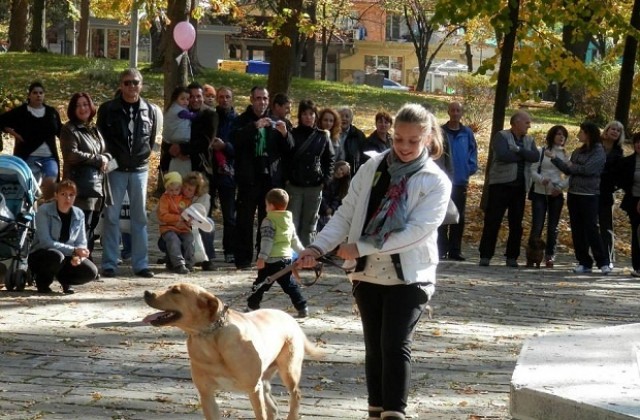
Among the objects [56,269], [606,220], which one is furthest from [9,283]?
[606,220]

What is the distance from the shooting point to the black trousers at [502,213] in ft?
54.2

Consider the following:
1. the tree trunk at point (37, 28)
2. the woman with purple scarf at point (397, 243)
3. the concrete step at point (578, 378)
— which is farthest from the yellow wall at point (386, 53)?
the woman with purple scarf at point (397, 243)

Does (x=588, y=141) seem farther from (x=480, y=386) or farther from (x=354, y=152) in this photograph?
(x=480, y=386)

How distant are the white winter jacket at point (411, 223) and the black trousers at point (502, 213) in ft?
32.2

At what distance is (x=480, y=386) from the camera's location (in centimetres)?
899

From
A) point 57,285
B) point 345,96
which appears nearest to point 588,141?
point 57,285

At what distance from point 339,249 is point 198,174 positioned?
312 inches

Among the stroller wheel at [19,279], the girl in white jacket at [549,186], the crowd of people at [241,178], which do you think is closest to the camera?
the stroller wheel at [19,279]

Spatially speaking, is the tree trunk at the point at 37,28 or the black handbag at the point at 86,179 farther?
the tree trunk at the point at 37,28

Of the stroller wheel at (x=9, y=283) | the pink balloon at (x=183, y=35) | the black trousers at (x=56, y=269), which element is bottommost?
the stroller wheel at (x=9, y=283)

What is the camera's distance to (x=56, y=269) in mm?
12352

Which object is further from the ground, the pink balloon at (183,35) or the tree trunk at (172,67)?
the pink balloon at (183,35)

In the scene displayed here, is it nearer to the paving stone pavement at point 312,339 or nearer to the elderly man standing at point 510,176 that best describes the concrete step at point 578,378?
the paving stone pavement at point 312,339

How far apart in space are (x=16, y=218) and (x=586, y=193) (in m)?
7.65
